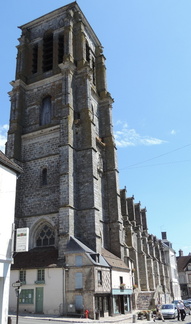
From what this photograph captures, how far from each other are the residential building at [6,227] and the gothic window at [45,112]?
590 inches

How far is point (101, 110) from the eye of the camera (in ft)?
116

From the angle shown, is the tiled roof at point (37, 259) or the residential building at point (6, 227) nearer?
the residential building at point (6, 227)

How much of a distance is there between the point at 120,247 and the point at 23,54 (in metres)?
24.0

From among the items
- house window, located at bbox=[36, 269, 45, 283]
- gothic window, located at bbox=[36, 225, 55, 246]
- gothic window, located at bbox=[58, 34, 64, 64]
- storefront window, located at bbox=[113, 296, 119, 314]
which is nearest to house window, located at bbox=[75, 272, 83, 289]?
house window, located at bbox=[36, 269, 45, 283]

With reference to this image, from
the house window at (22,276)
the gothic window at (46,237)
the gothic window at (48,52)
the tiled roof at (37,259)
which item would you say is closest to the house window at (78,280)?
the tiled roof at (37,259)

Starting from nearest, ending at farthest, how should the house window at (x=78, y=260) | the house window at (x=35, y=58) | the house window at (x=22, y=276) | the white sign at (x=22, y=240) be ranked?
the white sign at (x=22, y=240) < the house window at (x=78, y=260) < the house window at (x=22, y=276) < the house window at (x=35, y=58)

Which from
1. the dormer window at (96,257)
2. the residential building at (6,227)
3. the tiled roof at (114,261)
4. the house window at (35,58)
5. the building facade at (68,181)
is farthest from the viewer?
the house window at (35,58)

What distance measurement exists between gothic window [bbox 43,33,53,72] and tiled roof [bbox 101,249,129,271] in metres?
21.0

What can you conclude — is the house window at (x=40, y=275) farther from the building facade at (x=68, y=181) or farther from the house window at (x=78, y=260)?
the house window at (x=78, y=260)

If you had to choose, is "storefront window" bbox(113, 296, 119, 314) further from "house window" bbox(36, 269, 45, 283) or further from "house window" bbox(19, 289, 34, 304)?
"house window" bbox(19, 289, 34, 304)

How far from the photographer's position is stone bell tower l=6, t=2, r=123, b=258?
25922 millimetres

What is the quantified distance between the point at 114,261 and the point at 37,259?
6.67 meters

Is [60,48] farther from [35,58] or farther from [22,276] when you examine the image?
[22,276]

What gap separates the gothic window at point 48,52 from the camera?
34938 millimetres
